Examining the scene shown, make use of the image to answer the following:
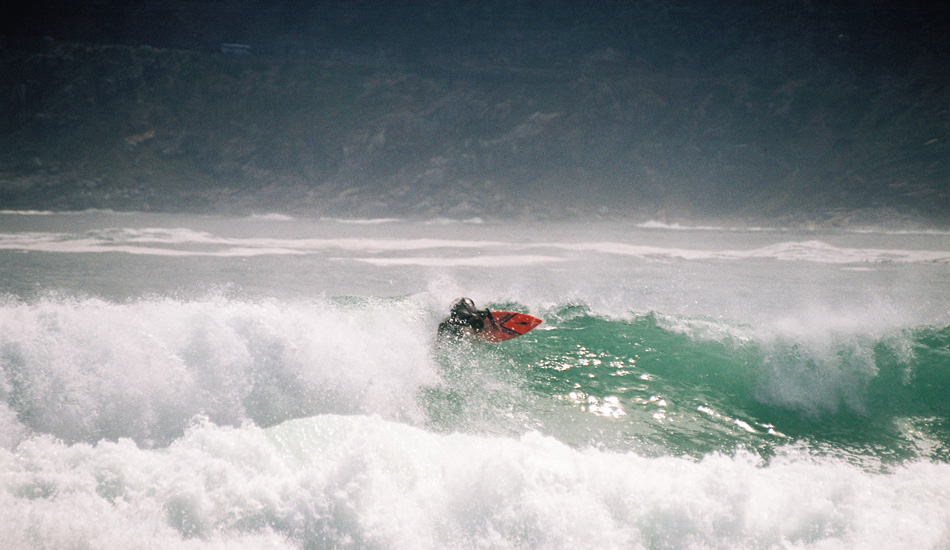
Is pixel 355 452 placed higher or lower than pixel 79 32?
lower

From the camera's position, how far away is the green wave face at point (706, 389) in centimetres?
677

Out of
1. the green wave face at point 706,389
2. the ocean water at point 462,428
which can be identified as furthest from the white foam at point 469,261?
the green wave face at point 706,389

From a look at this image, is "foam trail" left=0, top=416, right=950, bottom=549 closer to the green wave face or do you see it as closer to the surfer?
the green wave face

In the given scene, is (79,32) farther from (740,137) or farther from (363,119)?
(740,137)

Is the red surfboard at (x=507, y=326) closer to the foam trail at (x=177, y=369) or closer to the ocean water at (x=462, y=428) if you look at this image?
the ocean water at (x=462, y=428)

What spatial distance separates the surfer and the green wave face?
0.30 meters

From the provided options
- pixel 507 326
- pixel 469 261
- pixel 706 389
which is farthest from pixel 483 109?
pixel 706 389

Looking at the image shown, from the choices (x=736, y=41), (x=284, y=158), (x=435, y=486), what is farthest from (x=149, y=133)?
(x=435, y=486)

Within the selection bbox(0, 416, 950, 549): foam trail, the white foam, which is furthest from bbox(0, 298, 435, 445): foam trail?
the white foam

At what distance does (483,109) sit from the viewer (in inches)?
3445

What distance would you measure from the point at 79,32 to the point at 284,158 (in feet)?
137

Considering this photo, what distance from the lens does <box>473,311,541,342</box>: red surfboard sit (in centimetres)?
936

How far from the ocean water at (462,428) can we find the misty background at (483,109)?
184ft

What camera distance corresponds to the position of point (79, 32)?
93.8 meters
